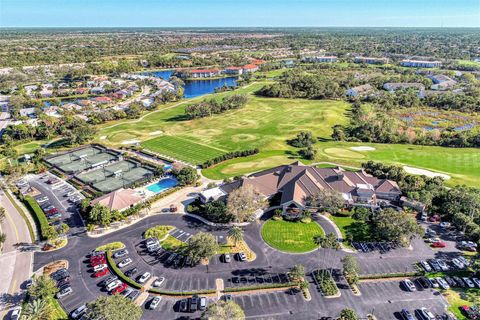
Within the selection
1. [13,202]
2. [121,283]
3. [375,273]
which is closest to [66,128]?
[13,202]

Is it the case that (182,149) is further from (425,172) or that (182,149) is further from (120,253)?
(425,172)

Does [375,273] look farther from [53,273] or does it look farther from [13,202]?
[13,202]

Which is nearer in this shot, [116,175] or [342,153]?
[116,175]

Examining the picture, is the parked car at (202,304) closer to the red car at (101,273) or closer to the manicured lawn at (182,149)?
the red car at (101,273)

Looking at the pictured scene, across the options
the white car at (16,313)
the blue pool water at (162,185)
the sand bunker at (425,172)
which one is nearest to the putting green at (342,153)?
the sand bunker at (425,172)

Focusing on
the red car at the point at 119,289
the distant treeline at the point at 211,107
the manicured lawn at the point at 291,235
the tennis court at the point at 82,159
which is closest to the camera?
the red car at the point at 119,289

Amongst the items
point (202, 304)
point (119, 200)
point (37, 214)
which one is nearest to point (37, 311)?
point (202, 304)
